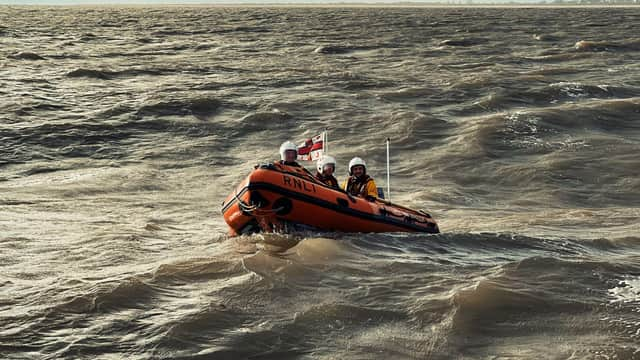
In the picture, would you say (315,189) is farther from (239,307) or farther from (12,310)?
(12,310)

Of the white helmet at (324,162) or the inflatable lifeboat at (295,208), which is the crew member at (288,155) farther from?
the white helmet at (324,162)

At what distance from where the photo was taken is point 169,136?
760 inches

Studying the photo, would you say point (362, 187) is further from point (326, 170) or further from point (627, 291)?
point (627, 291)

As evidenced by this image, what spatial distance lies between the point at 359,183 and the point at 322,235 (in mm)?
1371

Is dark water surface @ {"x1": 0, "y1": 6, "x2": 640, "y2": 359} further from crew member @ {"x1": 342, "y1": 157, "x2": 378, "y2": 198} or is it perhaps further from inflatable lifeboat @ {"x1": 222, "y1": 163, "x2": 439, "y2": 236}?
crew member @ {"x1": 342, "y1": 157, "x2": 378, "y2": 198}

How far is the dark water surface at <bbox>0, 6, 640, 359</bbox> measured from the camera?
301 inches

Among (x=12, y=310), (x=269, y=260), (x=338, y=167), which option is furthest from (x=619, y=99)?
(x=12, y=310)

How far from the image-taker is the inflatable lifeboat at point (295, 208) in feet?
33.7

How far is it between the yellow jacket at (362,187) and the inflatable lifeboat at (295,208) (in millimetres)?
520

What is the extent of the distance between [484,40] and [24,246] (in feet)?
126

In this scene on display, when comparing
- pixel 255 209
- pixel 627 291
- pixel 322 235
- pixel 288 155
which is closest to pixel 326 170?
pixel 288 155

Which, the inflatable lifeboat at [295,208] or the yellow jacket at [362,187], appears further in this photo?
the yellow jacket at [362,187]

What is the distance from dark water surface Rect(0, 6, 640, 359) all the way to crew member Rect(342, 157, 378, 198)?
1.18 meters

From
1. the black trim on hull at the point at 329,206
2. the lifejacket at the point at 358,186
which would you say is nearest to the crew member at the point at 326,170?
the lifejacket at the point at 358,186
